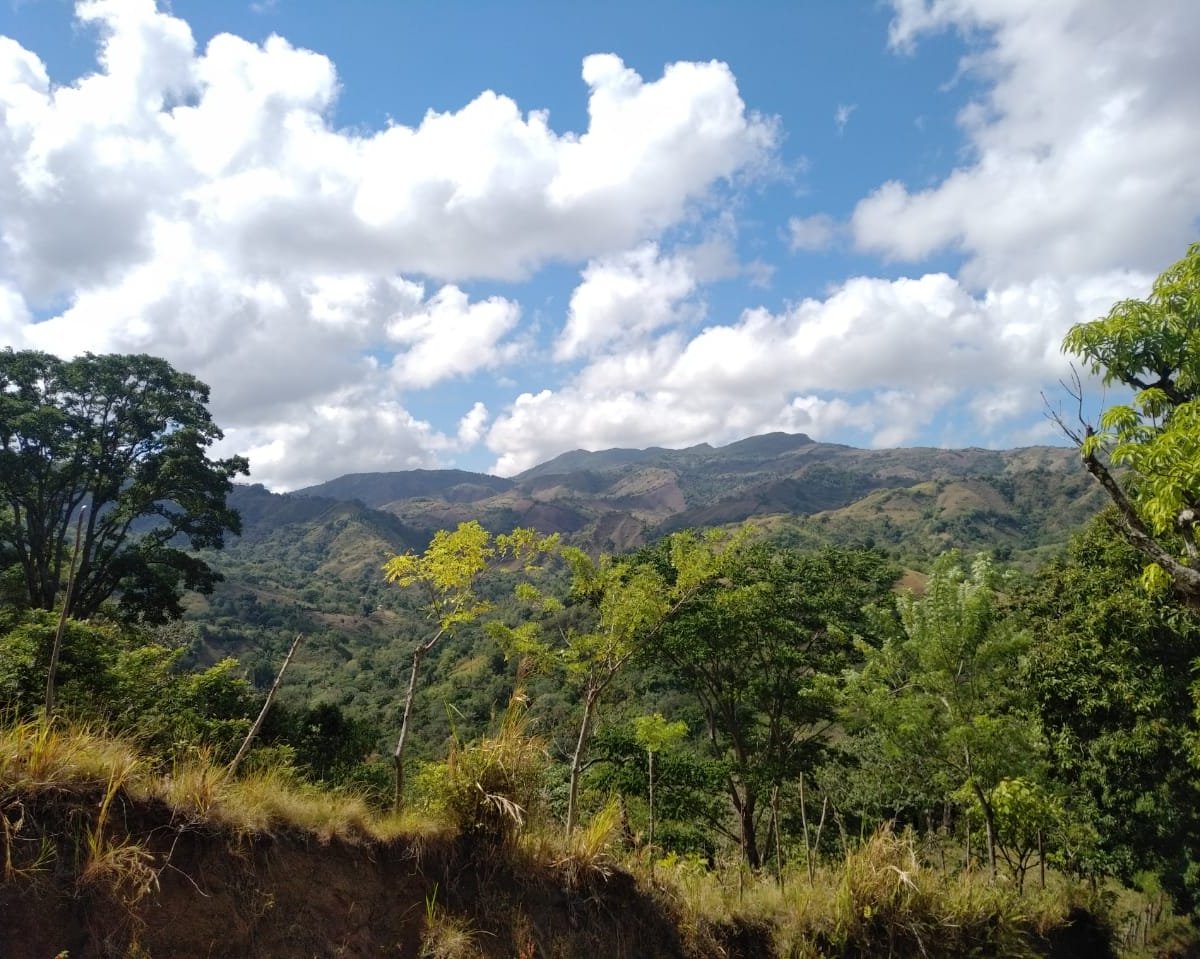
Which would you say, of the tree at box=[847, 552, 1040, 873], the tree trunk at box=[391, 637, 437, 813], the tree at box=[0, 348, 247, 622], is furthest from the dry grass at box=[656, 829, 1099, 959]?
the tree at box=[0, 348, 247, 622]

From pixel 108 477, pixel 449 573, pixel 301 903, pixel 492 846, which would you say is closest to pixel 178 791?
pixel 301 903

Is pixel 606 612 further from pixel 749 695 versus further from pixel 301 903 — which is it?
pixel 749 695

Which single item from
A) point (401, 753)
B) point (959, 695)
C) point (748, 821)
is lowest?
point (748, 821)

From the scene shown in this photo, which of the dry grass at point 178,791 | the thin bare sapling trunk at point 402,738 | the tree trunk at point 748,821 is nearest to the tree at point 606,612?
the thin bare sapling trunk at point 402,738

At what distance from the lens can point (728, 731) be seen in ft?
64.4

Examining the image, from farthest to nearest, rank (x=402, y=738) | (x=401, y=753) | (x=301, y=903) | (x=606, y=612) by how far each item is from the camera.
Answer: (x=606, y=612), (x=401, y=753), (x=402, y=738), (x=301, y=903)

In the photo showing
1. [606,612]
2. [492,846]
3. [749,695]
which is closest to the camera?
[492,846]

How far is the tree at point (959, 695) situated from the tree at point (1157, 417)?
3.34 metres

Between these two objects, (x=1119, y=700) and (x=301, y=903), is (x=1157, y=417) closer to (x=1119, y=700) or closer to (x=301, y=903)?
(x=301, y=903)

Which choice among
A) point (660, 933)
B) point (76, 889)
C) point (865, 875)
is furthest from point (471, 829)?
point (865, 875)

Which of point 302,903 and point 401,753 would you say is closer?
point 302,903

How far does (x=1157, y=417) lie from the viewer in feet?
22.9

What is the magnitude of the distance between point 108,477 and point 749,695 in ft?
71.4

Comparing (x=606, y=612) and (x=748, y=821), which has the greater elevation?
(x=606, y=612)
